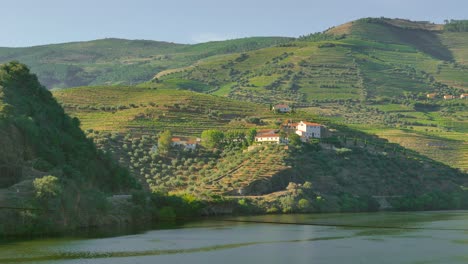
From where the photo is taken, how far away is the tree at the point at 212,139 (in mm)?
140750

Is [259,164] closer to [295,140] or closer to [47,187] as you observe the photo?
[295,140]

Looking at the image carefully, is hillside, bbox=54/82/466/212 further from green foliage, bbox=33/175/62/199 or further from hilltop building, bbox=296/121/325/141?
green foliage, bbox=33/175/62/199

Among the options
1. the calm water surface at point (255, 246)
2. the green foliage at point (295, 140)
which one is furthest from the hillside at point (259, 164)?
the calm water surface at point (255, 246)

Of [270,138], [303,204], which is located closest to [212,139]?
[270,138]

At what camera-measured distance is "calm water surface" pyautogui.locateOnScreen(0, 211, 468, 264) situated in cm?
6462

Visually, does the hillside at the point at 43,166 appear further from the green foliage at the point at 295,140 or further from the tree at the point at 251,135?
the green foliage at the point at 295,140

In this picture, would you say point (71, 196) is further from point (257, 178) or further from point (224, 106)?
point (224, 106)

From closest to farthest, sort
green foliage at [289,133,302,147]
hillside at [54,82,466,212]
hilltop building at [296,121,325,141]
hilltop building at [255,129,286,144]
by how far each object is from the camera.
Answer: hillside at [54,82,466,212] < green foliage at [289,133,302,147] < hilltop building at [255,129,286,144] < hilltop building at [296,121,325,141]

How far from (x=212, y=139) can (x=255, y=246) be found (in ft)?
224

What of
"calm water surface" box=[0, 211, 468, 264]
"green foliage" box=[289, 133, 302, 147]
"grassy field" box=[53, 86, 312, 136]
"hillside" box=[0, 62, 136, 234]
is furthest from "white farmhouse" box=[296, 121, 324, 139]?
"calm water surface" box=[0, 211, 468, 264]

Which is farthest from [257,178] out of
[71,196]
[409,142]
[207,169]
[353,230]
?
[409,142]

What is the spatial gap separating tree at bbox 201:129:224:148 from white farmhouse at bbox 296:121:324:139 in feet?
57.1

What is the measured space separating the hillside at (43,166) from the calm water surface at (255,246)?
214 inches

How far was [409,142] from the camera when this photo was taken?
184125mm
